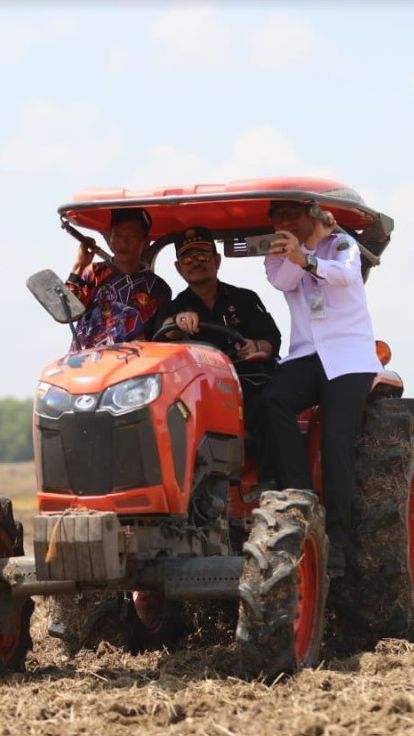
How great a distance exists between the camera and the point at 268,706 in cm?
598

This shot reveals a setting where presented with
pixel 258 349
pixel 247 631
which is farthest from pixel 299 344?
pixel 247 631

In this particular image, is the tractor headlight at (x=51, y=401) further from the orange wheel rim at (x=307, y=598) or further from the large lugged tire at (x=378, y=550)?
the large lugged tire at (x=378, y=550)

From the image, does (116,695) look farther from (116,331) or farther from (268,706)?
(116,331)

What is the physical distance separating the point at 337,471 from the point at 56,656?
6.49 feet

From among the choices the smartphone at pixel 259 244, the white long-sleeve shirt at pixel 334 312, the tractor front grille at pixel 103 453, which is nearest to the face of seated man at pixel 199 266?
the white long-sleeve shirt at pixel 334 312

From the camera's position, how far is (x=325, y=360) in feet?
25.5

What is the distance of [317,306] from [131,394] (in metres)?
1.48

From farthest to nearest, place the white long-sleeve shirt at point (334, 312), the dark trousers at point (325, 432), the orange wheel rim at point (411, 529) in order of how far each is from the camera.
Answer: the orange wheel rim at point (411, 529), the white long-sleeve shirt at point (334, 312), the dark trousers at point (325, 432)

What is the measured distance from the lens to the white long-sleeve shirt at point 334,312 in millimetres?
7766

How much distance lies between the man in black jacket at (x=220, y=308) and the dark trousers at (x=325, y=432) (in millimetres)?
318

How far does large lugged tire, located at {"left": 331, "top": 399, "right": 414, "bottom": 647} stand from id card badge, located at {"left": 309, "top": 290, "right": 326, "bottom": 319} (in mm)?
717

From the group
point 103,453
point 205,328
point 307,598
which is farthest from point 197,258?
point 307,598

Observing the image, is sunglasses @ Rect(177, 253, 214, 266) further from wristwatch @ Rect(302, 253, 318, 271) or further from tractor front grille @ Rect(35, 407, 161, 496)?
tractor front grille @ Rect(35, 407, 161, 496)

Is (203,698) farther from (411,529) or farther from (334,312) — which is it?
(411,529)
